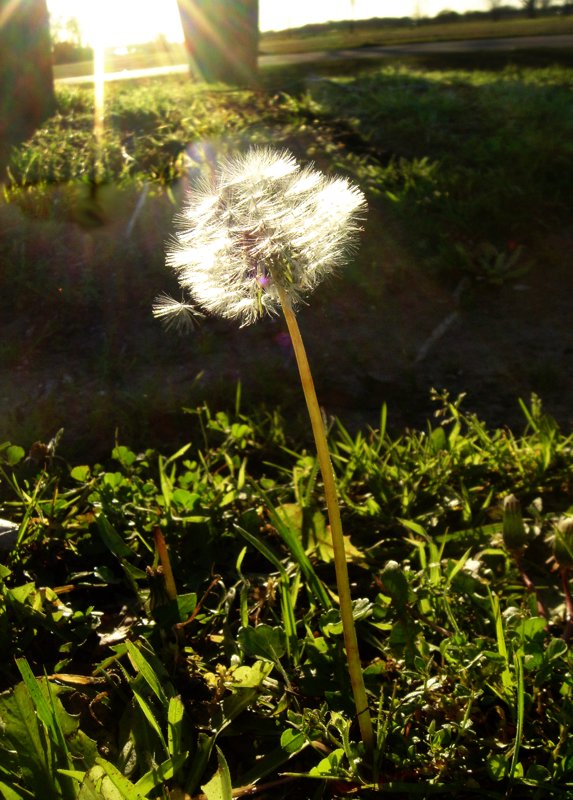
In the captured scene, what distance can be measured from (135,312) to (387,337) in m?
1.43

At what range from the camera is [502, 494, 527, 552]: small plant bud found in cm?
203

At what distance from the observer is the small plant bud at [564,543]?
6.14 feet

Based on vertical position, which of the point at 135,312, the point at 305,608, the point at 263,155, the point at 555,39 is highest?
the point at 555,39

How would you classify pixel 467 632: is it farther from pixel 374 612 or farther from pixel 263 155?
pixel 263 155

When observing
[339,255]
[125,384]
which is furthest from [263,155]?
[125,384]

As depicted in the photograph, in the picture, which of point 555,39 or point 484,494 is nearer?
point 484,494

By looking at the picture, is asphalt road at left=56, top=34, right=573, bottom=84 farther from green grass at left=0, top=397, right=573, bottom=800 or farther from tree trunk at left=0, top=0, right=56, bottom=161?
green grass at left=0, top=397, right=573, bottom=800

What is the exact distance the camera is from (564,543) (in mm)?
1867

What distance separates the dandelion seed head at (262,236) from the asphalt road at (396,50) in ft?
32.4

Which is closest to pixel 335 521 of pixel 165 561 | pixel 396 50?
pixel 165 561

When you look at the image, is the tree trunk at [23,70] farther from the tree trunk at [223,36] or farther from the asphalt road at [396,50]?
the asphalt road at [396,50]

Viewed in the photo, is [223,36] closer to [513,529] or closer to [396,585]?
[513,529]

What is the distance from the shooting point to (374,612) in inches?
75.0

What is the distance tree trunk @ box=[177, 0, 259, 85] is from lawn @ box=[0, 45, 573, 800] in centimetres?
392
